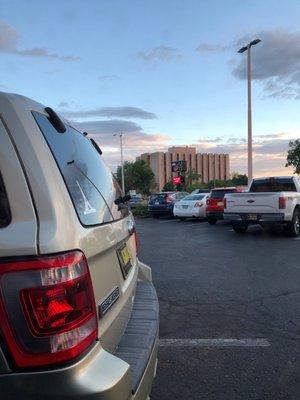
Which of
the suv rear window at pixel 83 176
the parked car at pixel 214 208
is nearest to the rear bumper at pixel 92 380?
the suv rear window at pixel 83 176

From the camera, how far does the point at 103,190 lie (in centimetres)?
285

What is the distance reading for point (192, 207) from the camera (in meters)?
22.5

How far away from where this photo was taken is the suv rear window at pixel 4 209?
192cm

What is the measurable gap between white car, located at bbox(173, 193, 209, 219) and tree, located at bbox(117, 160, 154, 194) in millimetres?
63904

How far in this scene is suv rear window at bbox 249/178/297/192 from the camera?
51.7 ft

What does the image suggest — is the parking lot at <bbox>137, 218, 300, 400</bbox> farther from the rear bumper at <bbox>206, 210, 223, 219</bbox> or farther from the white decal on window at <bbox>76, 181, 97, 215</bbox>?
the rear bumper at <bbox>206, 210, 223, 219</bbox>

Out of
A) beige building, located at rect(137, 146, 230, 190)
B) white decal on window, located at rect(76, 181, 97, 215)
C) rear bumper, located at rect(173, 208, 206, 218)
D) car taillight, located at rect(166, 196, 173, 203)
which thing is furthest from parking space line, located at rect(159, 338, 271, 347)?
beige building, located at rect(137, 146, 230, 190)

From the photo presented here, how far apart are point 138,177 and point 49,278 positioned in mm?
85633

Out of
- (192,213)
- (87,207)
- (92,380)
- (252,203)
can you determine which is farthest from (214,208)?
(92,380)

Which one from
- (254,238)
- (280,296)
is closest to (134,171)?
(254,238)

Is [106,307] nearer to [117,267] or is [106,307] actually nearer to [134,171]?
[117,267]

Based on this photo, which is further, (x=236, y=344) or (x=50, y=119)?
(x=236, y=344)

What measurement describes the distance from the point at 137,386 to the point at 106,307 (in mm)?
395

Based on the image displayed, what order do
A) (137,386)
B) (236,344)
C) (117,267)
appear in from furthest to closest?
(236,344), (117,267), (137,386)
